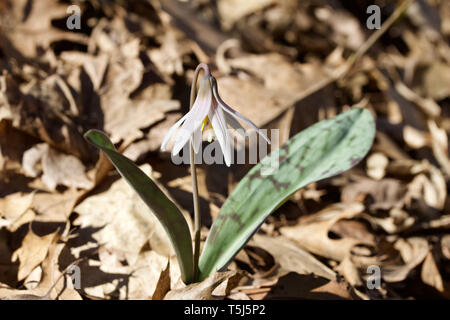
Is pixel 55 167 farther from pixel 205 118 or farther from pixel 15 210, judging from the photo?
pixel 205 118

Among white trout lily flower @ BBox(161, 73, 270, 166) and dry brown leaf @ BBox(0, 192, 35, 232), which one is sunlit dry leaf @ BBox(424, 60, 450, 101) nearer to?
white trout lily flower @ BBox(161, 73, 270, 166)

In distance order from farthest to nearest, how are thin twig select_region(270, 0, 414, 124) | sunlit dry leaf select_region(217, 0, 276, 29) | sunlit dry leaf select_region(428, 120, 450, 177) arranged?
1. sunlit dry leaf select_region(217, 0, 276, 29)
2. sunlit dry leaf select_region(428, 120, 450, 177)
3. thin twig select_region(270, 0, 414, 124)

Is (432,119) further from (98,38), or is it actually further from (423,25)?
(98,38)

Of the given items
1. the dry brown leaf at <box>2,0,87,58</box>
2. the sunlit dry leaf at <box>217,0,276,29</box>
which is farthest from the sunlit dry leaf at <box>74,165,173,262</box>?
the sunlit dry leaf at <box>217,0,276,29</box>
